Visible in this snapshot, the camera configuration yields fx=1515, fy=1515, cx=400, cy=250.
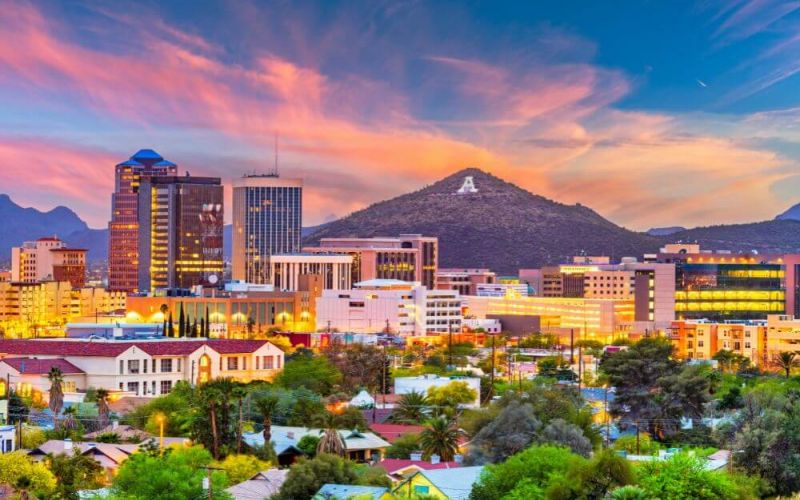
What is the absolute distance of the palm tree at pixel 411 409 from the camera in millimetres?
74750

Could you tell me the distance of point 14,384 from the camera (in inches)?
3312

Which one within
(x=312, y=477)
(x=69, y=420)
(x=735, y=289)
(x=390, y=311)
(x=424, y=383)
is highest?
(x=735, y=289)

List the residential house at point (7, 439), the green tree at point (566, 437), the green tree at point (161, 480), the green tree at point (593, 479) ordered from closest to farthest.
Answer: the green tree at point (593, 479) → the green tree at point (161, 480) → the green tree at point (566, 437) → the residential house at point (7, 439)

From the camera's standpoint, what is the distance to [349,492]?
44.2 metres

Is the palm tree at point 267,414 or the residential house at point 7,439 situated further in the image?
the palm tree at point 267,414

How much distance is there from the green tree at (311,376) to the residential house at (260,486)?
3852cm

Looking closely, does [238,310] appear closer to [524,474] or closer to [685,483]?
[524,474]

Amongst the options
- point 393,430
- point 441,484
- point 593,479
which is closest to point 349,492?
point 441,484

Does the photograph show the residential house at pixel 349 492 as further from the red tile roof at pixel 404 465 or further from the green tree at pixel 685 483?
the green tree at pixel 685 483

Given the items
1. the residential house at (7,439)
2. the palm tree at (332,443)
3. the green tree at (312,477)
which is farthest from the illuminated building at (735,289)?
the green tree at (312,477)

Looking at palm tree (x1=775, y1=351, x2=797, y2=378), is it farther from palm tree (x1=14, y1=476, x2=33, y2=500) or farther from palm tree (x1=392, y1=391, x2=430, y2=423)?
palm tree (x1=14, y1=476, x2=33, y2=500)

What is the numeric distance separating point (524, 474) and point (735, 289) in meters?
152

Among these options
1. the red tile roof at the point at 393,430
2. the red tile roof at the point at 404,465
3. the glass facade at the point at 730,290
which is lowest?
the red tile roof at the point at 393,430

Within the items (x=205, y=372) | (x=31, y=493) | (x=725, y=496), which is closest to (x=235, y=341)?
(x=205, y=372)
